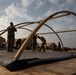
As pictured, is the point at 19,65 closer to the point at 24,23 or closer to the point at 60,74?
the point at 60,74

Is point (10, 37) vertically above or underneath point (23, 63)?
above

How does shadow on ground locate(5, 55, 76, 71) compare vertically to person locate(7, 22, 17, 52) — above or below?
below

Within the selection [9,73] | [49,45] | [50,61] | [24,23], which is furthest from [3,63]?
[49,45]

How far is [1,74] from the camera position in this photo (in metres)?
3.73

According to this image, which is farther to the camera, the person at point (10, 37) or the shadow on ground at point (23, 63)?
the person at point (10, 37)

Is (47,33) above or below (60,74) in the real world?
above

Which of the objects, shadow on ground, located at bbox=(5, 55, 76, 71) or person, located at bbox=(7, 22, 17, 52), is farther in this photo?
person, located at bbox=(7, 22, 17, 52)

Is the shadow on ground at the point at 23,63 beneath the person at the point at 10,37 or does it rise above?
beneath

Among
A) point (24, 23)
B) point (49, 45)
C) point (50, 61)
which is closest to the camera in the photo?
point (50, 61)

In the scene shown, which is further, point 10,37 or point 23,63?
point 10,37

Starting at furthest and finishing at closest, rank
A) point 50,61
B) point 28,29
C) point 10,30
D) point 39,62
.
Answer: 1. point 28,29
2. point 10,30
3. point 50,61
4. point 39,62

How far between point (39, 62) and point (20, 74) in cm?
117

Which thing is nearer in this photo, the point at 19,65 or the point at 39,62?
the point at 19,65

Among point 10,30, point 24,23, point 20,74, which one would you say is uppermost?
point 24,23
